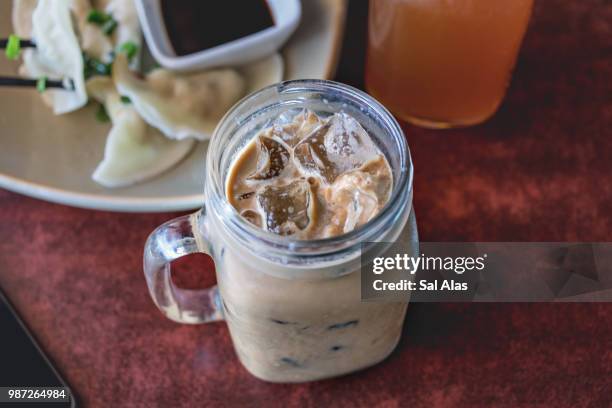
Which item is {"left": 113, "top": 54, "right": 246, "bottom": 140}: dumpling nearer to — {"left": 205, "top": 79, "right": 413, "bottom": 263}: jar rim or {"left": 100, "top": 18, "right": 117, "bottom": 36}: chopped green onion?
{"left": 100, "top": 18, "right": 117, "bottom": 36}: chopped green onion

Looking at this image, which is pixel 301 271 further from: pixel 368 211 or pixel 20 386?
pixel 20 386

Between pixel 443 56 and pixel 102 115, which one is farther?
pixel 102 115

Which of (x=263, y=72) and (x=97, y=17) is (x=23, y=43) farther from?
(x=263, y=72)

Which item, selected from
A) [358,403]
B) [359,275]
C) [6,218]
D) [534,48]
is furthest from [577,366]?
[6,218]

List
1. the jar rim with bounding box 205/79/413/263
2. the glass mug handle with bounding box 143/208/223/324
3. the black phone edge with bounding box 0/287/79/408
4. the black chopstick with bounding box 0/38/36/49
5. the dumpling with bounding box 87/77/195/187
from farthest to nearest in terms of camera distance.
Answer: the black chopstick with bounding box 0/38/36/49
the dumpling with bounding box 87/77/195/187
the black phone edge with bounding box 0/287/79/408
the glass mug handle with bounding box 143/208/223/324
the jar rim with bounding box 205/79/413/263

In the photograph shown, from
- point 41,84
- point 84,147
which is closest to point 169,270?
point 84,147

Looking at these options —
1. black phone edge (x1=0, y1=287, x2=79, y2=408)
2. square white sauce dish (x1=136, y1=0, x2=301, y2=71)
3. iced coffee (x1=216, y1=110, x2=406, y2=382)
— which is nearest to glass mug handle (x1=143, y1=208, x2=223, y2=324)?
iced coffee (x1=216, y1=110, x2=406, y2=382)
